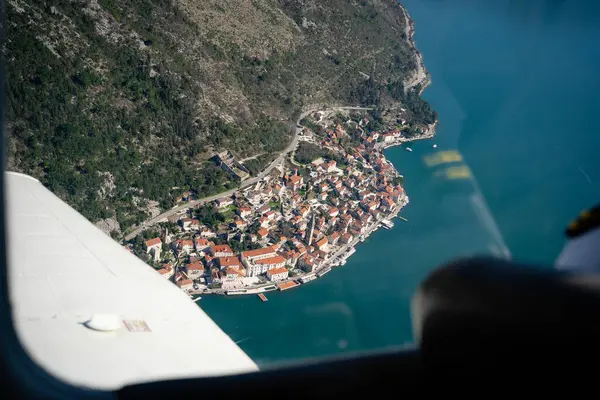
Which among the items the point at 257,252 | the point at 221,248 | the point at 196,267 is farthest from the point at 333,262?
the point at 196,267

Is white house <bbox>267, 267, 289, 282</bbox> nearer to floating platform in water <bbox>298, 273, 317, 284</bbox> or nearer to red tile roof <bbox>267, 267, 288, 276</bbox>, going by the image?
red tile roof <bbox>267, 267, 288, 276</bbox>

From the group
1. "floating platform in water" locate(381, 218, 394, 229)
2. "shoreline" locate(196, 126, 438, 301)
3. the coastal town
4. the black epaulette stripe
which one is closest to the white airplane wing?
the black epaulette stripe

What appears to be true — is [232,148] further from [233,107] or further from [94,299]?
[94,299]

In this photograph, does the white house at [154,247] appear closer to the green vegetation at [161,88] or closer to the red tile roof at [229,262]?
the green vegetation at [161,88]

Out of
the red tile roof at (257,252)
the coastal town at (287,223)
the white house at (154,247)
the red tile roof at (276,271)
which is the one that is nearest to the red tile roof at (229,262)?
the coastal town at (287,223)

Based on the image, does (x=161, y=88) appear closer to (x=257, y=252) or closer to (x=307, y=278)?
(x=257, y=252)

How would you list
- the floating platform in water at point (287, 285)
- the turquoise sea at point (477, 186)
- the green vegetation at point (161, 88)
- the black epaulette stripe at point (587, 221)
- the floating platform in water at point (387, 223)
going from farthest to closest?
the green vegetation at point (161, 88)
the floating platform in water at point (387, 223)
the floating platform in water at point (287, 285)
the turquoise sea at point (477, 186)
the black epaulette stripe at point (587, 221)
